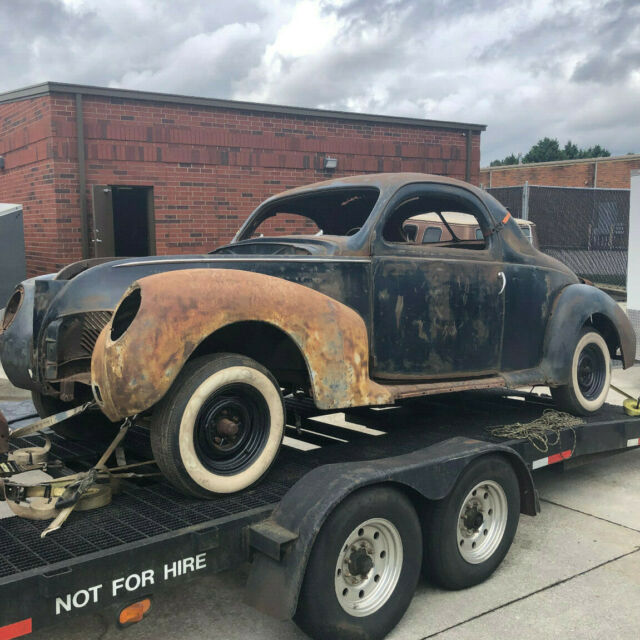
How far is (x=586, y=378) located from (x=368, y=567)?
2.79 meters

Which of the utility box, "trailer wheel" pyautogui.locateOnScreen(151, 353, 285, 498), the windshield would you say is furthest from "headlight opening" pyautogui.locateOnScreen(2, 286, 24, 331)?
the utility box

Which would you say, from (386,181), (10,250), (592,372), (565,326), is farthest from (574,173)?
(386,181)

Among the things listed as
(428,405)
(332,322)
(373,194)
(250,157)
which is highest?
(250,157)

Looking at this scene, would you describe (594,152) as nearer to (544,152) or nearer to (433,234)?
(544,152)

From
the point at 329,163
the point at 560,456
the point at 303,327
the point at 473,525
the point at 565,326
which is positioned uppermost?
the point at 329,163

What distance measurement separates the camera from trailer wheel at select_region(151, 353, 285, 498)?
306cm

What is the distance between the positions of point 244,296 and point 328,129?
10752mm

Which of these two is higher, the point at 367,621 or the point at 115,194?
the point at 115,194

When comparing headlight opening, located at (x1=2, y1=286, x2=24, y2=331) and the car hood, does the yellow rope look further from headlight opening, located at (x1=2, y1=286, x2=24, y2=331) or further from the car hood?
headlight opening, located at (x1=2, y1=286, x2=24, y2=331)

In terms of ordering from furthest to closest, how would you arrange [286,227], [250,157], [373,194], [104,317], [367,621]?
[250,157] → [286,227] → [373,194] → [104,317] → [367,621]

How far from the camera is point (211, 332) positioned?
10.4 feet

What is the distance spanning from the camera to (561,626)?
3279 millimetres

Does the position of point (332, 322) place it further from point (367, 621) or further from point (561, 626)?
point (561, 626)

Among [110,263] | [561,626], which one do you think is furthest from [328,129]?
[561,626]
